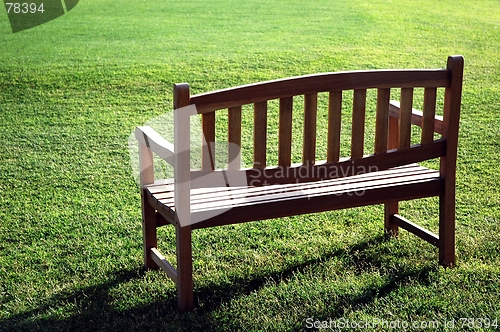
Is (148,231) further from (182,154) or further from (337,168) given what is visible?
(337,168)

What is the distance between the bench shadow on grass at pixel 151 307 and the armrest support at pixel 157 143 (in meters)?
0.81

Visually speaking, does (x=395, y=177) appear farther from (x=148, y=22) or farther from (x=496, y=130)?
(x=148, y=22)

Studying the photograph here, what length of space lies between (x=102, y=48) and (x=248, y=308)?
796 cm

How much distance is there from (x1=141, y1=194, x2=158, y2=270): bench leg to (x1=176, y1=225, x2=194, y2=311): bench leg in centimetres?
53

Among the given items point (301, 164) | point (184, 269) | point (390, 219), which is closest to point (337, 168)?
point (301, 164)

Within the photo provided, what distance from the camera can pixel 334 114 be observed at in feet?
11.5

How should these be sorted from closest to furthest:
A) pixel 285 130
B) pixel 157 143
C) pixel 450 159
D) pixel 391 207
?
pixel 285 130 < pixel 157 143 < pixel 450 159 < pixel 391 207

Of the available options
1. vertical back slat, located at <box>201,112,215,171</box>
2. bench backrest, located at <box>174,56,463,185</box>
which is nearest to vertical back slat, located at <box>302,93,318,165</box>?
bench backrest, located at <box>174,56,463,185</box>

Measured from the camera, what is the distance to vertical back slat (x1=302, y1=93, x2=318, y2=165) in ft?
11.2

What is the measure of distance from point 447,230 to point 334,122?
106 cm

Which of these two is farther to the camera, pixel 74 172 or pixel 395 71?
pixel 74 172

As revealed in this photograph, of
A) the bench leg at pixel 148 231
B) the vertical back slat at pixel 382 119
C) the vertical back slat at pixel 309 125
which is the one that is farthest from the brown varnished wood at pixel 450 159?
the bench leg at pixel 148 231

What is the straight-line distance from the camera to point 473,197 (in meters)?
5.35

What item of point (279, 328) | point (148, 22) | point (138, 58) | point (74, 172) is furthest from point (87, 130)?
point (148, 22)
